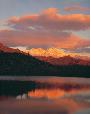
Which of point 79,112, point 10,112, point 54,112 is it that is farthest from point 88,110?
point 10,112

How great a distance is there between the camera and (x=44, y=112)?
1946 inches

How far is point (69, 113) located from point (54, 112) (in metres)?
2.67

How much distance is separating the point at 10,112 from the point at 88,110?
1377cm

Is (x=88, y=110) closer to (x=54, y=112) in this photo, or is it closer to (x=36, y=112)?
(x=54, y=112)

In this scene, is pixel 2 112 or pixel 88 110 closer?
pixel 2 112

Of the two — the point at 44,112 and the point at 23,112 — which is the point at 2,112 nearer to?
the point at 23,112

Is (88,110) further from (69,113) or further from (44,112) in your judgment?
(44,112)

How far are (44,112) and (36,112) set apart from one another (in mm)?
1375

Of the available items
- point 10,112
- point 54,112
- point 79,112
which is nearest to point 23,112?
point 10,112

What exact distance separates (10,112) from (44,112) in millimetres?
5729

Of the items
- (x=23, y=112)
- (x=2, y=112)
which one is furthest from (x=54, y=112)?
(x=2, y=112)

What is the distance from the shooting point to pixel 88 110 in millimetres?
51844

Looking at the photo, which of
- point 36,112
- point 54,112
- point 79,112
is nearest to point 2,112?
point 36,112

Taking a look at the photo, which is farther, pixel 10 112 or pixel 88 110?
pixel 88 110
